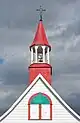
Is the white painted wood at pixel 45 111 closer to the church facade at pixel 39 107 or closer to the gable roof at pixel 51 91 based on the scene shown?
the church facade at pixel 39 107

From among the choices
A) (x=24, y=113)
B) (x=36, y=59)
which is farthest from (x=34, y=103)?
(x=36, y=59)

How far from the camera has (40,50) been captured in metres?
48.2

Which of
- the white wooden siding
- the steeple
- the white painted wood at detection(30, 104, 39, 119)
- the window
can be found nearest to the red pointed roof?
the steeple

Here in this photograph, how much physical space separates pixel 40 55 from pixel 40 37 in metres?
1.84

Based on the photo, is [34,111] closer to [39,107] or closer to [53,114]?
[39,107]

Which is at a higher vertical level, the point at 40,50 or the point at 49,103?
the point at 40,50

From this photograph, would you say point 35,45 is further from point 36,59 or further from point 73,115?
Result: point 73,115

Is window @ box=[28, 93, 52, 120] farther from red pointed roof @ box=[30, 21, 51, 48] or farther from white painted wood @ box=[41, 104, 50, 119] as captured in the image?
red pointed roof @ box=[30, 21, 51, 48]

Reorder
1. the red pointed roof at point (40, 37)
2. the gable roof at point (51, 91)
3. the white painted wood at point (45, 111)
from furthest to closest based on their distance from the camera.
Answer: the red pointed roof at point (40, 37)
the white painted wood at point (45, 111)
the gable roof at point (51, 91)

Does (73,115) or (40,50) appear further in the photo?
(40,50)

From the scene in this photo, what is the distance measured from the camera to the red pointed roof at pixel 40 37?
47.2m

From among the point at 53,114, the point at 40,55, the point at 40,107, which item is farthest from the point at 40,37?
the point at 53,114

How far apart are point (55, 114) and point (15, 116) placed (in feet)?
12.1

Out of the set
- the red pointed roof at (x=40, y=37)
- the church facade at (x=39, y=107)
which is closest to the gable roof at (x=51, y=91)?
the church facade at (x=39, y=107)
